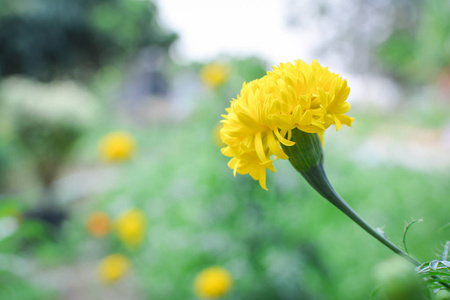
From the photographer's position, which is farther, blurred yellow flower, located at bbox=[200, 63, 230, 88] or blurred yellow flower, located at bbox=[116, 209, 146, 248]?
blurred yellow flower, located at bbox=[116, 209, 146, 248]

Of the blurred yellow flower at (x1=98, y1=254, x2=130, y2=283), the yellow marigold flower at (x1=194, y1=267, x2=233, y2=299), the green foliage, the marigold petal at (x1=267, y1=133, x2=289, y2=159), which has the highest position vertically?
the green foliage

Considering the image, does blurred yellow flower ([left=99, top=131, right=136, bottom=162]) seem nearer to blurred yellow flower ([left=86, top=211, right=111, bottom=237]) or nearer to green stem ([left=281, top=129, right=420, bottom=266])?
blurred yellow flower ([left=86, top=211, right=111, bottom=237])

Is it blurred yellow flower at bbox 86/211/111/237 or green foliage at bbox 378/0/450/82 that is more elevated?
green foliage at bbox 378/0/450/82

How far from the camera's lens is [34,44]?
6770 mm

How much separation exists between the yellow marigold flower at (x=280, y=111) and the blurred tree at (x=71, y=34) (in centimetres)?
737

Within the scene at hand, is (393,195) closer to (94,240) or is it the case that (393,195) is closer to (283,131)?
(94,240)

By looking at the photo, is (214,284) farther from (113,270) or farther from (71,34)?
(71,34)

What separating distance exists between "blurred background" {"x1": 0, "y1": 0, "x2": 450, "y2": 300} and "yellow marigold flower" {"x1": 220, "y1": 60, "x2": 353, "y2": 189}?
0.08 m

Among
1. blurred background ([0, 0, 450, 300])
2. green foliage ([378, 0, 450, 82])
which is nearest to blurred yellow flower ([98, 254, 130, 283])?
blurred background ([0, 0, 450, 300])

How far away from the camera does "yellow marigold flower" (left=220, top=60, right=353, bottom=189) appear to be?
28cm

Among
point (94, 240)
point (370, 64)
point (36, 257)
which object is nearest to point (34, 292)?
point (94, 240)

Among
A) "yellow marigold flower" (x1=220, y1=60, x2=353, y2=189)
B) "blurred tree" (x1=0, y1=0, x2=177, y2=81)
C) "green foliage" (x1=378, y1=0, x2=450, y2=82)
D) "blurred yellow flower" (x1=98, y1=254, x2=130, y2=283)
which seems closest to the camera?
"yellow marigold flower" (x1=220, y1=60, x2=353, y2=189)

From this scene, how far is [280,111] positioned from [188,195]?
1865 mm

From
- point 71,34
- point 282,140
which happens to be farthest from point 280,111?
point 71,34
